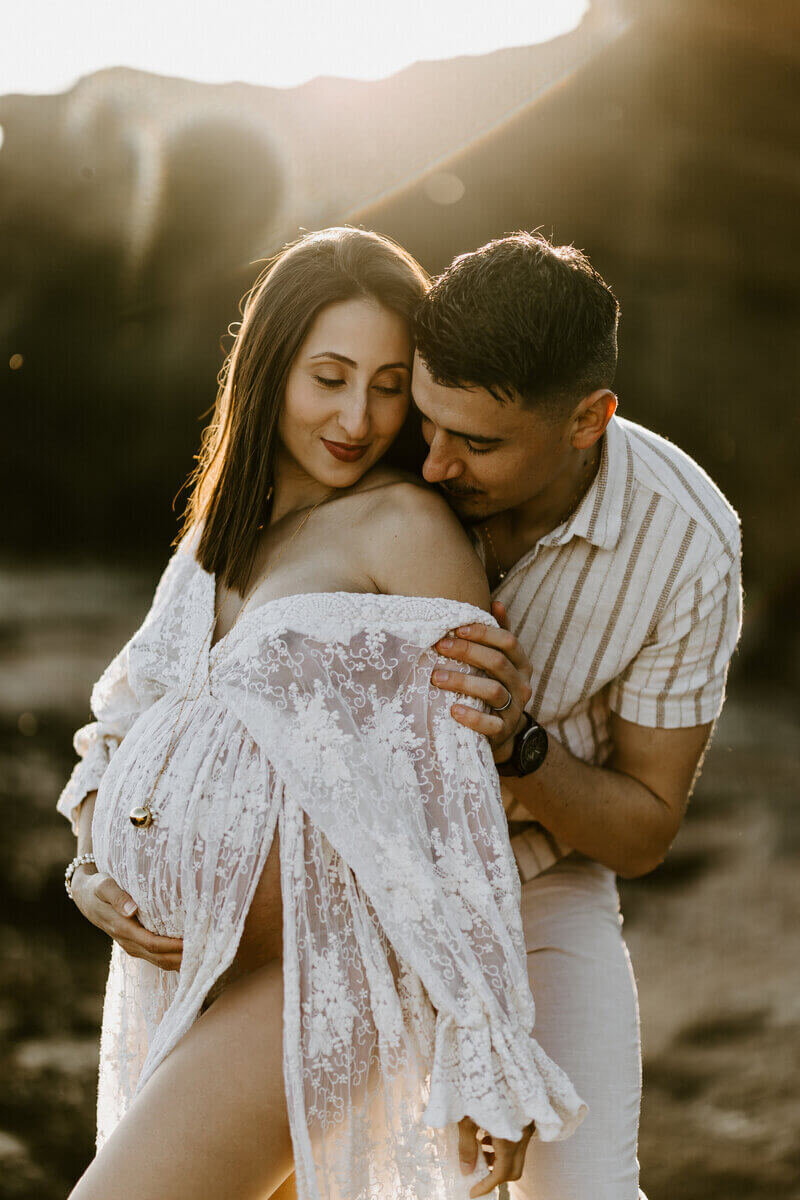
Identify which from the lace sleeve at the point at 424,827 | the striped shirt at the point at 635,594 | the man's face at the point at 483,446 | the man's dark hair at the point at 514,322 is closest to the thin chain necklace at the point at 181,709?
the lace sleeve at the point at 424,827

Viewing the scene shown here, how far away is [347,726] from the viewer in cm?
162

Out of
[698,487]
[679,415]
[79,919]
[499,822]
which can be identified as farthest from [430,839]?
[679,415]

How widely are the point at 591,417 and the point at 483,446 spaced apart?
236mm

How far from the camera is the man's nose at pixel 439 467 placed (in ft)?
6.27

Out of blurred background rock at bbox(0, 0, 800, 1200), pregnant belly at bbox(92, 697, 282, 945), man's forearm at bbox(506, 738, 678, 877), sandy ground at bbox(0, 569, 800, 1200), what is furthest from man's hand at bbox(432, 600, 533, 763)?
blurred background rock at bbox(0, 0, 800, 1200)

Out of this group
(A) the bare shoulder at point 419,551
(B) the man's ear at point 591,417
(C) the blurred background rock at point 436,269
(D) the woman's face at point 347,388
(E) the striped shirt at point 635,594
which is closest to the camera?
(A) the bare shoulder at point 419,551

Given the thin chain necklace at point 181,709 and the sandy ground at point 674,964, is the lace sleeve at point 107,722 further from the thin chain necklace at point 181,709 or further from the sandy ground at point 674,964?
the sandy ground at point 674,964

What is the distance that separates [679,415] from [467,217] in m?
1.65

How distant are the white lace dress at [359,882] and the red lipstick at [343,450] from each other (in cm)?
33

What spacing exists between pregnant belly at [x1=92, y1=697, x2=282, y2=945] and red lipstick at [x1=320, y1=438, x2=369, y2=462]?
19.4 inches

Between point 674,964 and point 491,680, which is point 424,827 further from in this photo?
point 674,964

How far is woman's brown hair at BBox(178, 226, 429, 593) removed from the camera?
74.0 inches

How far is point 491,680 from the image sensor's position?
66.1 inches

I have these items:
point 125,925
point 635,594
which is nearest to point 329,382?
point 635,594
